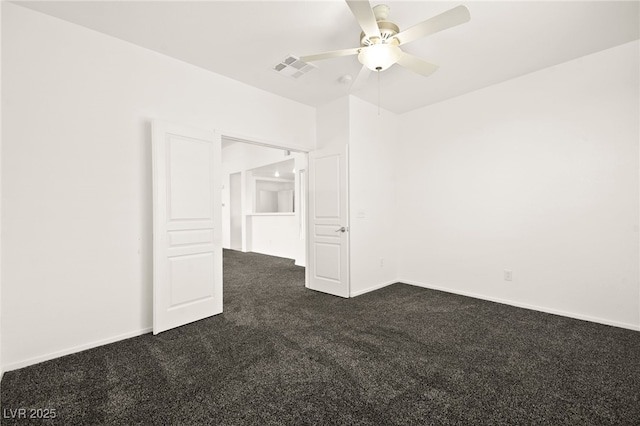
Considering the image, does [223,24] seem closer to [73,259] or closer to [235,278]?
[73,259]

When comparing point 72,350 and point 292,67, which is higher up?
point 292,67

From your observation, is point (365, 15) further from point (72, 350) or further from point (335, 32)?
point (72, 350)

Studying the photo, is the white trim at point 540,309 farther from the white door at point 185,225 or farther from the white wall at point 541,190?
the white door at point 185,225

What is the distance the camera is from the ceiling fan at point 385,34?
1906 mm

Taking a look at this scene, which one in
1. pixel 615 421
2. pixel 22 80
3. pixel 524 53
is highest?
pixel 524 53

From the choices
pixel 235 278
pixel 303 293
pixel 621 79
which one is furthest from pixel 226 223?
pixel 621 79

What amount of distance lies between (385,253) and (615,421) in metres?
3.20

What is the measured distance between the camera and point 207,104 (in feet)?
11.1

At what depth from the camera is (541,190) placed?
3.47 metres

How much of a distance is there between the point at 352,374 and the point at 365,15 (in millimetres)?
2461

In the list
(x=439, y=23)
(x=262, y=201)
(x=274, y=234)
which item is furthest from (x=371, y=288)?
(x=262, y=201)

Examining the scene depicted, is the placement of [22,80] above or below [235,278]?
above

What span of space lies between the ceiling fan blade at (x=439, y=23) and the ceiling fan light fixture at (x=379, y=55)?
0.11m

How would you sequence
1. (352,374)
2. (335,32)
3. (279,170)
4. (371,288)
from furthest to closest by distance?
(279,170) → (371,288) → (335,32) → (352,374)
